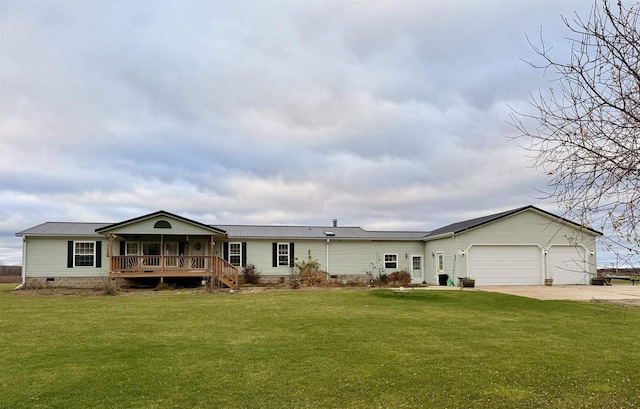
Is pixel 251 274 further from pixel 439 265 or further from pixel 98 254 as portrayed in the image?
pixel 439 265

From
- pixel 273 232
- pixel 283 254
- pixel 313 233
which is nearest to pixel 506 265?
pixel 313 233

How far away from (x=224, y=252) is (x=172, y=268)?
3379 mm

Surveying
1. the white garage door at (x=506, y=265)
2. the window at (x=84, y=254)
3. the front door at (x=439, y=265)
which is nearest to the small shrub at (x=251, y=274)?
the window at (x=84, y=254)

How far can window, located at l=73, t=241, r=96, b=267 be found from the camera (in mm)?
26219

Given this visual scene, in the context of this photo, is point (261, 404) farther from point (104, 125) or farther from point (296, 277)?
point (296, 277)

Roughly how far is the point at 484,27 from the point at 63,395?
8455 mm

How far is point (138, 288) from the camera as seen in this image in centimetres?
2478

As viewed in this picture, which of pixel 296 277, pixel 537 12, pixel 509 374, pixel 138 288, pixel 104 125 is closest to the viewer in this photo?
pixel 537 12

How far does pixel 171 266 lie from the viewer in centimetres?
2633

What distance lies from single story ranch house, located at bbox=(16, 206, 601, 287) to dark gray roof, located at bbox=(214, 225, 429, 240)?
2.08ft

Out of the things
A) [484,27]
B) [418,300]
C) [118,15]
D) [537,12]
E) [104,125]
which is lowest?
[418,300]

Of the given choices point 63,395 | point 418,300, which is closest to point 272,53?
→ point 418,300

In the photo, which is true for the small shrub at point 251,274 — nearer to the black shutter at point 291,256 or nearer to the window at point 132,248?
the black shutter at point 291,256

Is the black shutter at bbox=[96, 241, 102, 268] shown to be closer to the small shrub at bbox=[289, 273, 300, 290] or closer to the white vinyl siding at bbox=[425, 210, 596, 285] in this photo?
the small shrub at bbox=[289, 273, 300, 290]
